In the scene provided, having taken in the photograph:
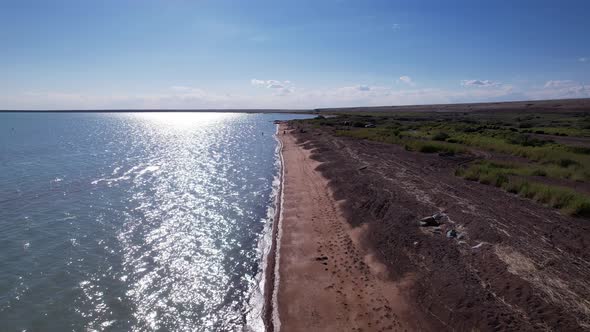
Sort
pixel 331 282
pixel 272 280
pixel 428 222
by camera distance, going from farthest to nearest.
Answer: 1. pixel 428 222
2. pixel 272 280
3. pixel 331 282

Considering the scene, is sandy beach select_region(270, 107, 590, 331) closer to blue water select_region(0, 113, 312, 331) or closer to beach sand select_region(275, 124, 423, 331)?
beach sand select_region(275, 124, 423, 331)

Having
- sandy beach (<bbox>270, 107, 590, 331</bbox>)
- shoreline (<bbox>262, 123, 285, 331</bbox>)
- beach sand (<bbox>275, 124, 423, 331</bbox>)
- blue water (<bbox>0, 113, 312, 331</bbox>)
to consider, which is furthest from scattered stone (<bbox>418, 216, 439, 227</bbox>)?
blue water (<bbox>0, 113, 312, 331</bbox>)

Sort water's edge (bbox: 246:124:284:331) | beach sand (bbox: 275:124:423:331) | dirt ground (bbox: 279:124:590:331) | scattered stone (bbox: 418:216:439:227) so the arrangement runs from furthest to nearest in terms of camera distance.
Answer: scattered stone (bbox: 418:216:439:227) < water's edge (bbox: 246:124:284:331) < beach sand (bbox: 275:124:423:331) < dirt ground (bbox: 279:124:590:331)

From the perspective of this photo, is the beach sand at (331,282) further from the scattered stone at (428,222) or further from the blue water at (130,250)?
the scattered stone at (428,222)

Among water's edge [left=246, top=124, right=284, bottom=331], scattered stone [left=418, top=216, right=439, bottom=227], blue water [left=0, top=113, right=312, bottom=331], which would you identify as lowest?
water's edge [left=246, top=124, right=284, bottom=331]

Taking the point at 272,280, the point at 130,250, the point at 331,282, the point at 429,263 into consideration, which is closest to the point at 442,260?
the point at 429,263

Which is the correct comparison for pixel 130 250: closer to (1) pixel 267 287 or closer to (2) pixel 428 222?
(1) pixel 267 287
